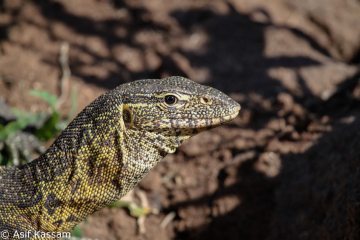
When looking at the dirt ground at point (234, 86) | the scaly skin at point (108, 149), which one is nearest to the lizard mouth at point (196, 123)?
the scaly skin at point (108, 149)

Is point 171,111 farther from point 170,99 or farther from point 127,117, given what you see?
point 127,117

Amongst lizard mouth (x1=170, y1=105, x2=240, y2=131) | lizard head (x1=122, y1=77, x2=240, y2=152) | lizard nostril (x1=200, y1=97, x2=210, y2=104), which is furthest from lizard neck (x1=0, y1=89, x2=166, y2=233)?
lizard nostril (x1=200, y1=97, x2=210, y2=104)

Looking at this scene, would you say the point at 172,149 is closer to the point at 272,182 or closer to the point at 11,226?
the point at 11,226

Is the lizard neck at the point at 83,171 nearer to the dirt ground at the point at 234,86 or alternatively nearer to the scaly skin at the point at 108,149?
the scaly skin at the point at 108,149

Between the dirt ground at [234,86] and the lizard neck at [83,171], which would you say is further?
the dirt ground at [234,86]

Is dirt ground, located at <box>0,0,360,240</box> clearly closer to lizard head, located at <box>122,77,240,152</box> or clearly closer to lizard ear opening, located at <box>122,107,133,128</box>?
lizard head, located at <box>122,77,240,152</box>

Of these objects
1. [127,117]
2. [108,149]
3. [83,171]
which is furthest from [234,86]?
[83,171]

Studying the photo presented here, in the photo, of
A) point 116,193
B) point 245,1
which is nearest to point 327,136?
point 116,193
